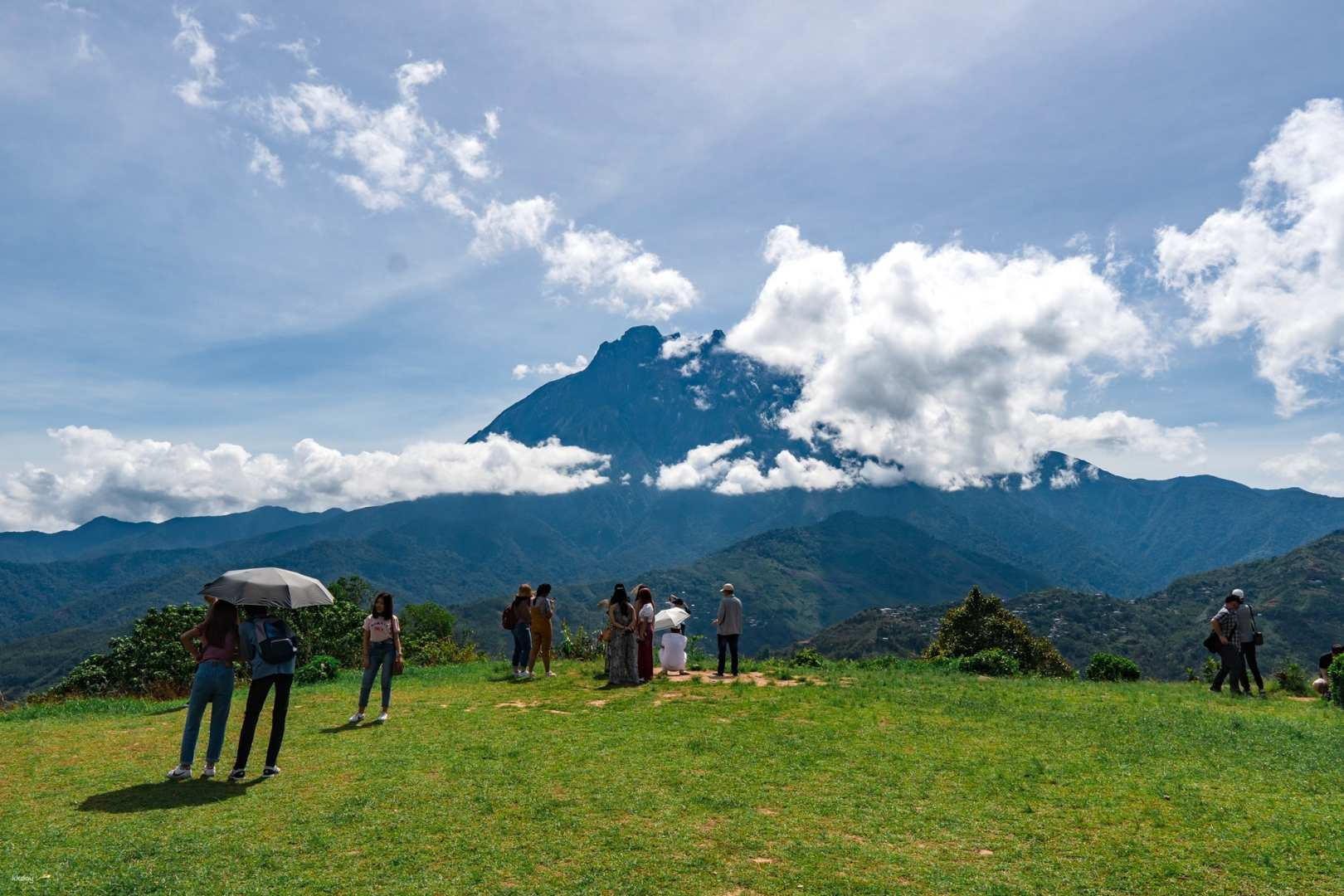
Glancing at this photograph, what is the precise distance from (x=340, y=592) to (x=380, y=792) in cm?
5633

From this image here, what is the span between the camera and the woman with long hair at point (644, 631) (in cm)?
1953

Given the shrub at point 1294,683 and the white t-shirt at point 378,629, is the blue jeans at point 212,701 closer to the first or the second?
the white t-shirt at point 378,629

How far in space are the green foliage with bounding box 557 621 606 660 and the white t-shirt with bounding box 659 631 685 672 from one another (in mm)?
5985

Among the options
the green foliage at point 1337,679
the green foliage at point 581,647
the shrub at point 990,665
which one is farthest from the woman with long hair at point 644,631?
the green foliage at point 1337,679

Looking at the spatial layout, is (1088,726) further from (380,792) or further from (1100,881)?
(380,792)

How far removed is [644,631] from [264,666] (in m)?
10.4

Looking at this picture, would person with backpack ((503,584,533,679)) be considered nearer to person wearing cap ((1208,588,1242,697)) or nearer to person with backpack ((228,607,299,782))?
person with backpack ((228,607,299,782))

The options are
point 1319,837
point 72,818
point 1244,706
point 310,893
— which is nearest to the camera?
point 310,893

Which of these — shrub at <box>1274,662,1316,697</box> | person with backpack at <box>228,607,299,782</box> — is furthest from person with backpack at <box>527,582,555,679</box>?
shrub at <box>1274,662,1316,697</box>

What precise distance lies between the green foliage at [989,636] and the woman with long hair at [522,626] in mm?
21643

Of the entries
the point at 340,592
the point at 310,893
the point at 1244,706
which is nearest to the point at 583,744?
the point at 310,893

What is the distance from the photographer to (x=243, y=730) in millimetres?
11039

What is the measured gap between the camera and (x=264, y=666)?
430 inches

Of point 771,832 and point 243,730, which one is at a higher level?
point 243,730
